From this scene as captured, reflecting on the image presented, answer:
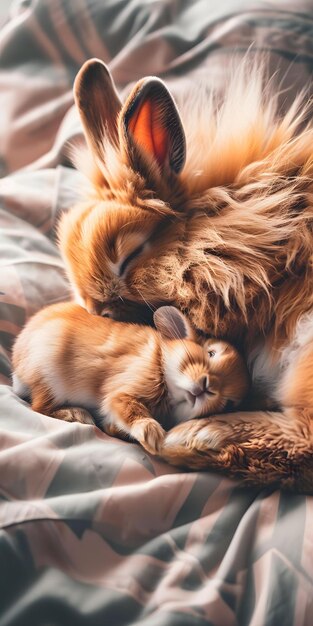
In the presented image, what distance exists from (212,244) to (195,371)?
0.69 ft

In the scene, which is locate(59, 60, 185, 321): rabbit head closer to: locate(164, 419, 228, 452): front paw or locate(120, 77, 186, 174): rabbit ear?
locate(120, 77, 186, 174): rabbit ear

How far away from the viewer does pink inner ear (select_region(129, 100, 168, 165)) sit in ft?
3.19

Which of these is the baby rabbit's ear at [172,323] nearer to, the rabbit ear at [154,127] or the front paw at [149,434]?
the front paw at [149,434]

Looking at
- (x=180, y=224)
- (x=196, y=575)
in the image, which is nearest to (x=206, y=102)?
(x=180, y=224)

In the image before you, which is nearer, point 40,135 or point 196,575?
point 196,575

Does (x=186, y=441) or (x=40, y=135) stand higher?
(x=40, y=135)

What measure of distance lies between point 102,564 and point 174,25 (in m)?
1.22

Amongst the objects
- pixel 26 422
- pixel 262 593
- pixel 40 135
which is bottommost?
pixel 262 593

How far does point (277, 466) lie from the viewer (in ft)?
2.84

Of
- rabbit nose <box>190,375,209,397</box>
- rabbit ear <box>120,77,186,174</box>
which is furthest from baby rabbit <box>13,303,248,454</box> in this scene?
rabbit ear <box>120,77,186,174</box>

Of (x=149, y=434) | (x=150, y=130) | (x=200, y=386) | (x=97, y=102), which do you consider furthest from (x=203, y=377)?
(x=97, y=102)

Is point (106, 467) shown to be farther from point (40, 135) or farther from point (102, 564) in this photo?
point (40, 135)

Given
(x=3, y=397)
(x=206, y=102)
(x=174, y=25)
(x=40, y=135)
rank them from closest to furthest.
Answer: (x=3, y=397), (x=206, y=102), (x=174, y=25), (x=40, y=135)

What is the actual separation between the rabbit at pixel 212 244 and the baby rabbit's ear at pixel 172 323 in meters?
0.02
